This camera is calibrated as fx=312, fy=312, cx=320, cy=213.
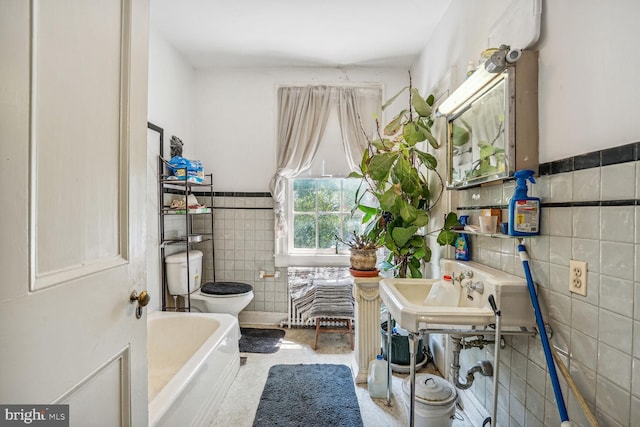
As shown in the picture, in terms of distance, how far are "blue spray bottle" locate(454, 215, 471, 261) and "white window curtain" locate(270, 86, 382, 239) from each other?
1.48 meters

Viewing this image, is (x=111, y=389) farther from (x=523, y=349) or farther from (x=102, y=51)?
(x=523, y=349)

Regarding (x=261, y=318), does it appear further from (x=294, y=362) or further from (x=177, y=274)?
(x=177, y=274)

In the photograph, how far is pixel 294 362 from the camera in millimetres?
2523

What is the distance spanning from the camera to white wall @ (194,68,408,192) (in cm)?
324

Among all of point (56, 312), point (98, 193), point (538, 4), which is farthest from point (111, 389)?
point (538, 4)

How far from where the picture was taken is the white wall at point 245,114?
3238 mm

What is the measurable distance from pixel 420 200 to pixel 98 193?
208 centimetres

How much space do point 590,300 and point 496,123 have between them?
838mm

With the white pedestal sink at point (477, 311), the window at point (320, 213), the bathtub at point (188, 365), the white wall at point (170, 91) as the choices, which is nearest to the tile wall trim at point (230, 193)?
the window at point (320, 213)

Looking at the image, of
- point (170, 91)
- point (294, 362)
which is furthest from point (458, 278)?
point (170, 91)

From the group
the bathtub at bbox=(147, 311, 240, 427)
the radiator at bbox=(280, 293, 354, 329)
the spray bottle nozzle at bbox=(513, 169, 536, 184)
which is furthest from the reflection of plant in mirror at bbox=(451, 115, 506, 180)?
the radiator at bbox=(280, 293, 354, 329)

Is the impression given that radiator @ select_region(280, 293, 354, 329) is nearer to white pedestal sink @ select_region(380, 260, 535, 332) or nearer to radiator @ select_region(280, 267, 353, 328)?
radiator @ select_region(280, 267, 353, 328)

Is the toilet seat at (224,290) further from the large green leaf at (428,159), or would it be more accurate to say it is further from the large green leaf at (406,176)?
the large green leaf at (428,159)

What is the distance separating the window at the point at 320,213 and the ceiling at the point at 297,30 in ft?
4.02
